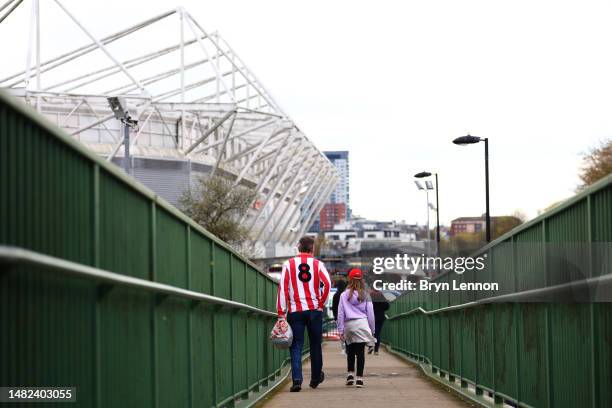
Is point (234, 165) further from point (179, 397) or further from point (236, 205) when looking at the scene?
point (179, 397)

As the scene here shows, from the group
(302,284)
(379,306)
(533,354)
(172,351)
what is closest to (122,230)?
(172,351)

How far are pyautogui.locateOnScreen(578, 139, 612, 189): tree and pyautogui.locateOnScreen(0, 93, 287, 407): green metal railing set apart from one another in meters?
68.0

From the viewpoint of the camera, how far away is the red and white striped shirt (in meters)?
14.3

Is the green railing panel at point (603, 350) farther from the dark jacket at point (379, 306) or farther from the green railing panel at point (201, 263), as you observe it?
the dark jacket at point (379, 306)

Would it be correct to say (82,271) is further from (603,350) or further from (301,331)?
(301,331)

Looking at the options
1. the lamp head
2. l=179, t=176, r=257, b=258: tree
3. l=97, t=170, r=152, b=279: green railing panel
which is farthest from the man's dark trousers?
l=179, t=176, r=257, b=258: tree

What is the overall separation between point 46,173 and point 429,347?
50.0 feet

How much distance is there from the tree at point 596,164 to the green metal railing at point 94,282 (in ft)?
223

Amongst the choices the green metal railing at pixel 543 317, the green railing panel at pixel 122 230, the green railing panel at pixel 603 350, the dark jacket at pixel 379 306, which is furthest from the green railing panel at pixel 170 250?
the dark jacket at pixel 379 306

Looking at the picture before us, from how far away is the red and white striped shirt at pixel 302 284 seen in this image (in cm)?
1434

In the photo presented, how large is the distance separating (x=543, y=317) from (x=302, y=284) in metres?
5.64

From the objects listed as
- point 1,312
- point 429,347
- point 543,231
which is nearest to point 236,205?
point 429,347

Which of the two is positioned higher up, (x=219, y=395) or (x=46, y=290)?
(x=46, y=290)

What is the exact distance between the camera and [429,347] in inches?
771
